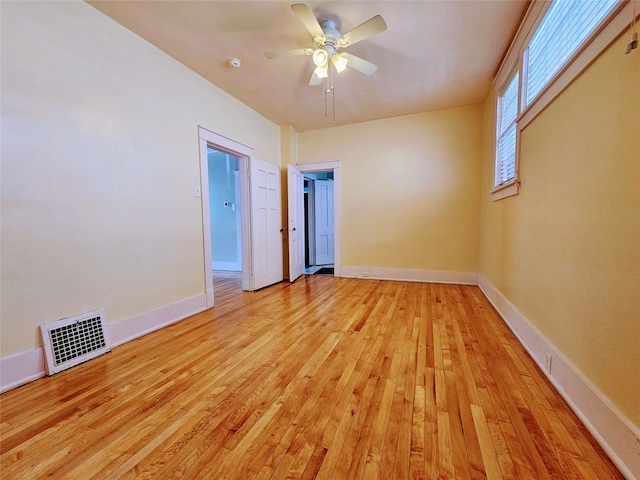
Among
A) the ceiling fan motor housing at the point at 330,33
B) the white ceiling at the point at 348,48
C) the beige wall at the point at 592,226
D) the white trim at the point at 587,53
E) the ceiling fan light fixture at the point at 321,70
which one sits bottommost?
the beige wall at the point at 592,226

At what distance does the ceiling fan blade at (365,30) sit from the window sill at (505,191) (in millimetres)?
1740

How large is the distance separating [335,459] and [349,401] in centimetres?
37

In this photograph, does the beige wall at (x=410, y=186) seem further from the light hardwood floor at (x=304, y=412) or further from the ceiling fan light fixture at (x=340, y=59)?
the ceiling fan light fixture at (x=340, y=59)

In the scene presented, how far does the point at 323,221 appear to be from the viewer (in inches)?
249

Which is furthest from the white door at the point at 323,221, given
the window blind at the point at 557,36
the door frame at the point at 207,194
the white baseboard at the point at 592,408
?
the white baseboard at the point at 592,408

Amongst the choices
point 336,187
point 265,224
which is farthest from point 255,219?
point 336,187

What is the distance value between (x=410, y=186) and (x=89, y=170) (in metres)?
3.96

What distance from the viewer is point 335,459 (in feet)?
3.56

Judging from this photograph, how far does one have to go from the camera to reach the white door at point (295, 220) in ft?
14.3

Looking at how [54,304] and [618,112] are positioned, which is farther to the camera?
[54,304]

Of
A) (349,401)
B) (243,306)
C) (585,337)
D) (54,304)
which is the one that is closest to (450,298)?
(585,337)

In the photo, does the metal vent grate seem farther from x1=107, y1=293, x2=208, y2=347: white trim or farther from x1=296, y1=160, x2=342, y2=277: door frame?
x1=296, y1=160, x2=342, y2=277: door frame

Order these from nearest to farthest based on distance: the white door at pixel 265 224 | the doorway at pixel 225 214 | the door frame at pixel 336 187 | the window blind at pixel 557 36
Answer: the window blind at pixel 557 36, the white door at pixel 265 224, the door frame at pixel 336 187, the doorway at pixel 225 214

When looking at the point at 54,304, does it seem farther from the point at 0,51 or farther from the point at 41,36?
the point at 41,36
